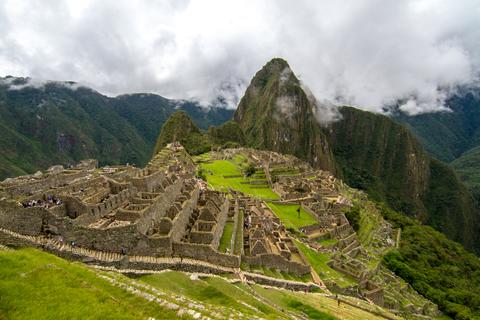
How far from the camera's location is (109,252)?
20969 mm

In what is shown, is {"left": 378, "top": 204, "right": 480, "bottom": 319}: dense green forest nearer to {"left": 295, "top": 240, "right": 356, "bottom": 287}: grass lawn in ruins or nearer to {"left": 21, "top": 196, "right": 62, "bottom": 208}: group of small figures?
{"left": 295, "top": 240, "right": 356, "bottom": 287}: grass lawn in ruins

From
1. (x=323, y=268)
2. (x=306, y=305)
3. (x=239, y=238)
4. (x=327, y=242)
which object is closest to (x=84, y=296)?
(x=306, y=305)

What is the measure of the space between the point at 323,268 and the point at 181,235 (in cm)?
1779

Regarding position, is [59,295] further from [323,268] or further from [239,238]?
[323,268]

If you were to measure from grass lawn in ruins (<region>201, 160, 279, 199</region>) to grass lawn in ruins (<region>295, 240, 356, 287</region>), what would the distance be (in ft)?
74.1

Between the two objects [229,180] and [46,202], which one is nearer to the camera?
[46,202]

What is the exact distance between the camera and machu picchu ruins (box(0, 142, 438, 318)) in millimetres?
20531

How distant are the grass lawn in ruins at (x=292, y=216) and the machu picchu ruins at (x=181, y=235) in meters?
0.44

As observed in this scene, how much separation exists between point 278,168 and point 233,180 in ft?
76.5

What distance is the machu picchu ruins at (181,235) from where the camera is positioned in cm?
2053

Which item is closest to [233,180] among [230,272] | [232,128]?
[230,272]

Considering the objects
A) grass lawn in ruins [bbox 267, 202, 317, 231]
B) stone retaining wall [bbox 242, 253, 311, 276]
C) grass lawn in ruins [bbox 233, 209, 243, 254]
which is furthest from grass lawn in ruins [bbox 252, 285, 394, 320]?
grass lawn in ruins [bbox 267, 202, 317, 231]

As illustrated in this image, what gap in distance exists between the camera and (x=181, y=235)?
26.3 metres

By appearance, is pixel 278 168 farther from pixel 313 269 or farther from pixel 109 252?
pixel 109 252
